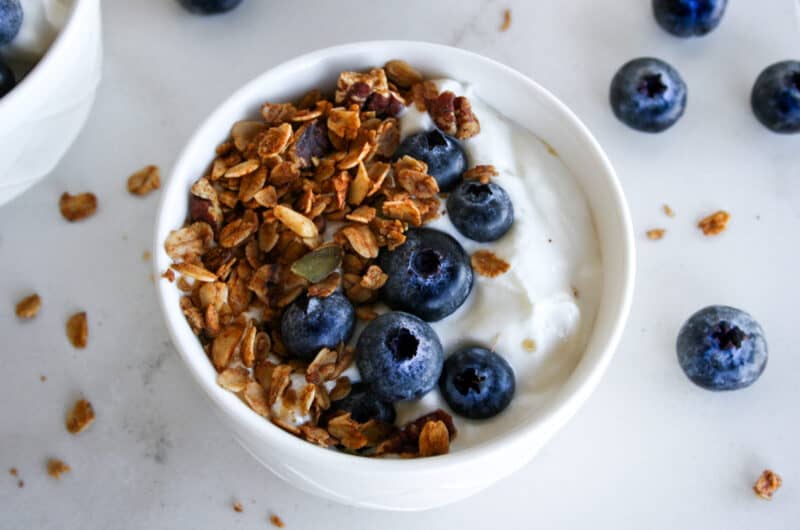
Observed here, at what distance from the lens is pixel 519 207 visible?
3.53ft

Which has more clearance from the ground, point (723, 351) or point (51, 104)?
point (723, 351)

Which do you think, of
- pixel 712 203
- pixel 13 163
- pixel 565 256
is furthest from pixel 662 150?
pixel 13 163

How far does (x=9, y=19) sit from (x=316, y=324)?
56 centimetres

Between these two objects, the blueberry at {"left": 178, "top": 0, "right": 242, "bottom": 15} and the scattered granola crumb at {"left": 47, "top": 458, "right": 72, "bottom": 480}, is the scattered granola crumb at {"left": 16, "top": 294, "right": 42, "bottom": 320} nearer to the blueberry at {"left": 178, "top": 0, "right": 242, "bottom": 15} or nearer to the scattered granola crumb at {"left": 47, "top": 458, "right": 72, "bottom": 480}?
the scattered granola crumb at {"left": 47, "top": 458, "right": 72, "bottom": 480}

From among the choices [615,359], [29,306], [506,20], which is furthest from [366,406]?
[506,20]

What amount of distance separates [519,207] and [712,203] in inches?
17.0

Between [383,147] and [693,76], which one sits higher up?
[693,76]

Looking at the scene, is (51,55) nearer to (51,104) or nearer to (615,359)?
(51,104)

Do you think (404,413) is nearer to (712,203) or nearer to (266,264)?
(266,264)

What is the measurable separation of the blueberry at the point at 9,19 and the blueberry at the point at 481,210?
0.59 m

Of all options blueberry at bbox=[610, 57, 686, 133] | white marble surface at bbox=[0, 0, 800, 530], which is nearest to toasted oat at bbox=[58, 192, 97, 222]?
white marble surface at bbox=[0, 0, 800, 530]

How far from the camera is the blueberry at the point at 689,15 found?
4.57ft

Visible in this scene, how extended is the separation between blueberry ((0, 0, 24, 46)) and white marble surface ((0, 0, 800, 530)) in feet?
0.70

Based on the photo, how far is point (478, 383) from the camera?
98cm
